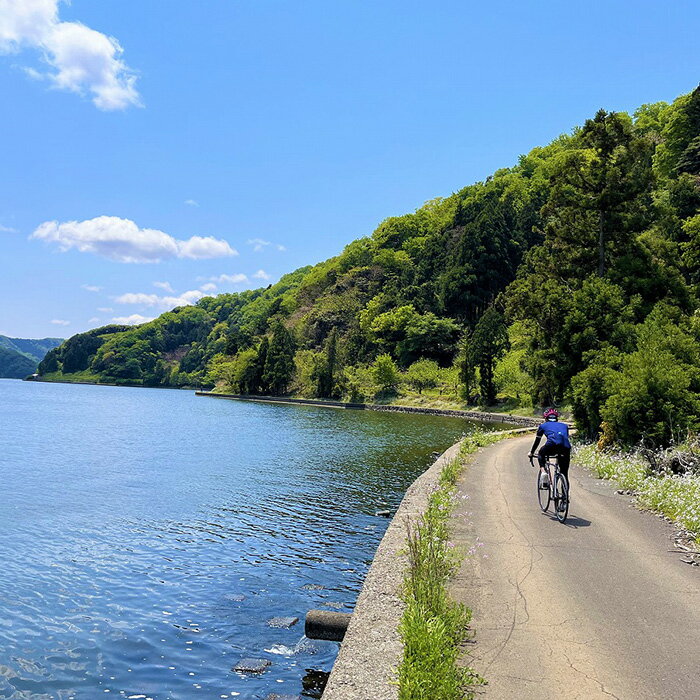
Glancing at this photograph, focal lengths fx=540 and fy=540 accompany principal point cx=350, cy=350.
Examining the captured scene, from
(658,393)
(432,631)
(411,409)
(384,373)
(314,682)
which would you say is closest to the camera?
(432,631)

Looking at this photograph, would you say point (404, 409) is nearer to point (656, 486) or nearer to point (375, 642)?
point (656, 486)

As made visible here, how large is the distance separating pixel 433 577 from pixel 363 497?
13.6 metres

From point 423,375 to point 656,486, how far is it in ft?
240

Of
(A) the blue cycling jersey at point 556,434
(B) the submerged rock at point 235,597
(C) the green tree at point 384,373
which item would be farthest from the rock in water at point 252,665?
(C) the green tree at point 384,373

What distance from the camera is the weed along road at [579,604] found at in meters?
5.14

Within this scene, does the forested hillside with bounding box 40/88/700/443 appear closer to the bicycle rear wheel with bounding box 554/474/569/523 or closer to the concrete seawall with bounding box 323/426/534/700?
the bicycle rear wheel with bounding box 554/474/569/523

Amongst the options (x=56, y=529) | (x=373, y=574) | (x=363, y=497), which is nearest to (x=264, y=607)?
(x=373, y=574)

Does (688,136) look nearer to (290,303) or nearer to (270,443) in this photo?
(270,443)

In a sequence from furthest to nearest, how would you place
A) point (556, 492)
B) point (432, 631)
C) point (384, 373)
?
point (384, 373) → point (556, 492) → point (432, 631)

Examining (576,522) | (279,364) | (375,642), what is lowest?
(375,642)

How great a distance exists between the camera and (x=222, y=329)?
195 m

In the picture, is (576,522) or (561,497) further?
(561,497)

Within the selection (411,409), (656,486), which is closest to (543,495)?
(656,486)

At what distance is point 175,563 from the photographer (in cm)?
1291
